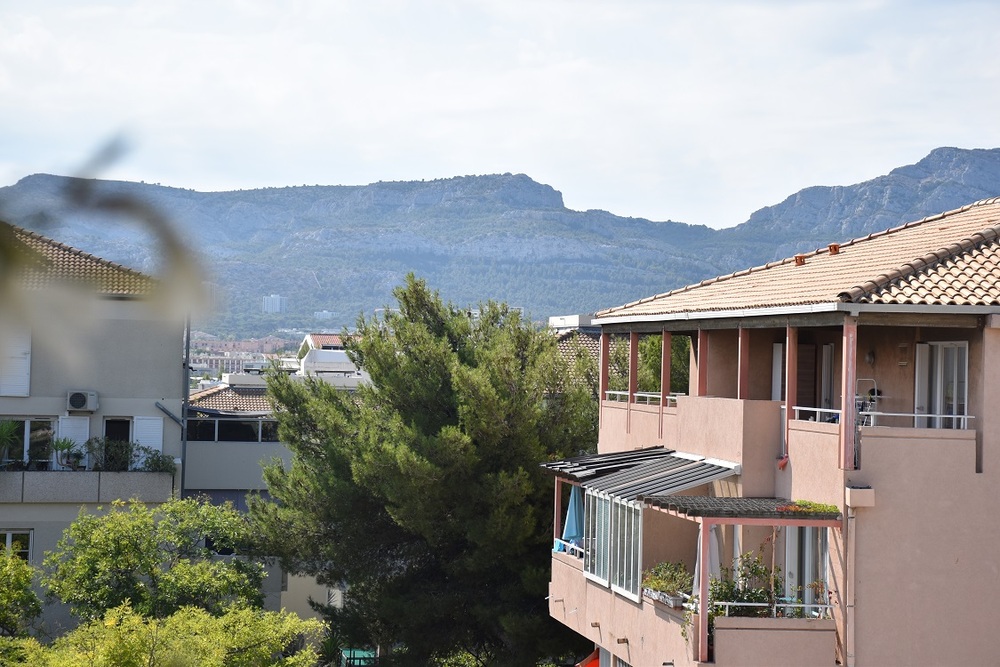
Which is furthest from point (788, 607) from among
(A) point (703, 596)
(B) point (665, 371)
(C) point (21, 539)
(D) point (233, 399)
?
(D) point (233, 399)

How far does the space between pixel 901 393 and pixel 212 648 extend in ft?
37.4

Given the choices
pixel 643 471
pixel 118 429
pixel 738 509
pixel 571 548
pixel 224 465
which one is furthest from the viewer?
pixel 224 465

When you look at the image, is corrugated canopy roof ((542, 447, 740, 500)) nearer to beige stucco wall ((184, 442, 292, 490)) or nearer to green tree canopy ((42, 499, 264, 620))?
green tree canopy ((42, 499, 264, 620))

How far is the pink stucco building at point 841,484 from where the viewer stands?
15.6m

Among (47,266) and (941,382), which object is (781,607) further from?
(47,266)

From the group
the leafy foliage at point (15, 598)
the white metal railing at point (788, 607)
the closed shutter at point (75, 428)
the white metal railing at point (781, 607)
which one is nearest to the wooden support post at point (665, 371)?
the white metal railing at point (781, 607)

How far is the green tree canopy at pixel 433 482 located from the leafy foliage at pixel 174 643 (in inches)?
153

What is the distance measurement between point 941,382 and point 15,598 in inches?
714

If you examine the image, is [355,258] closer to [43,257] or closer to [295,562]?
[295,562]

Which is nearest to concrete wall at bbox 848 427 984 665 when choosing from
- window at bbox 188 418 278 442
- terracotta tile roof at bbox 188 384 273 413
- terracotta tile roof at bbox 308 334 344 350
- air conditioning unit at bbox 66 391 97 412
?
air conditioning unit at bbox 66 391 97 412

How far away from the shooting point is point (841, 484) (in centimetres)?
1573

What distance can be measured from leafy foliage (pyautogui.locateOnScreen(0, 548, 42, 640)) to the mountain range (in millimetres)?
78509

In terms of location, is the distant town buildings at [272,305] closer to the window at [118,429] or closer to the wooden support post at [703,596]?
the wooden support post at [703,596]

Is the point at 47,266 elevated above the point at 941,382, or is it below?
above
